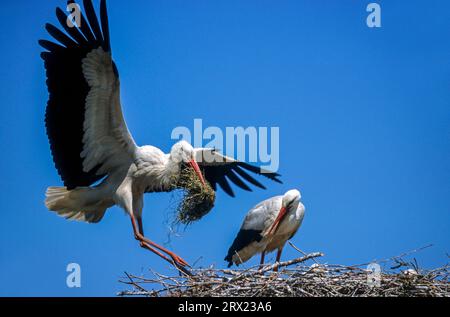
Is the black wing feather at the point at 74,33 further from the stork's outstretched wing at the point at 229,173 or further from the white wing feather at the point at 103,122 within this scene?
the stork's outstretched wing at the point at 229,173

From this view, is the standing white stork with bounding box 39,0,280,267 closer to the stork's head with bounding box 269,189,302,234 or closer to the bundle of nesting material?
the bundle of nesting material

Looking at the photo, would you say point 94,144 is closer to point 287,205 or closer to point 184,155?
point 184,155

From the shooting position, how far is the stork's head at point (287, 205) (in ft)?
30.1

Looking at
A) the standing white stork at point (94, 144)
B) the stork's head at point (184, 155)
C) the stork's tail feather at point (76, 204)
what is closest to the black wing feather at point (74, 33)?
the standing white stork at point (94, 144)

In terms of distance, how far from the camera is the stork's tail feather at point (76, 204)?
27.7ft

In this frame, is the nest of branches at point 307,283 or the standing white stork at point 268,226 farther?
the standing white stork at point 268,226

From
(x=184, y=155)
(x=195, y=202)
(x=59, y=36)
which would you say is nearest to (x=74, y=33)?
(x=59, y=36)

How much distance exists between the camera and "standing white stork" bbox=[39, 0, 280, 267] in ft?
25.5

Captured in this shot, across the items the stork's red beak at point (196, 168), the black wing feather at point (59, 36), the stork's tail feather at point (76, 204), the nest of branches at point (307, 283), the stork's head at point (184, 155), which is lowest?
the nest of branches at point (307, 283)

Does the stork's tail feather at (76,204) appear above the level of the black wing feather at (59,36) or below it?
below

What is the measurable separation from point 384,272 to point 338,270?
37 cm

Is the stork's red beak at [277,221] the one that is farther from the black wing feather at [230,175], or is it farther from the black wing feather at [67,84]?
the black wing feather at [67,84]

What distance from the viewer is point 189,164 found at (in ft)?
27.6
